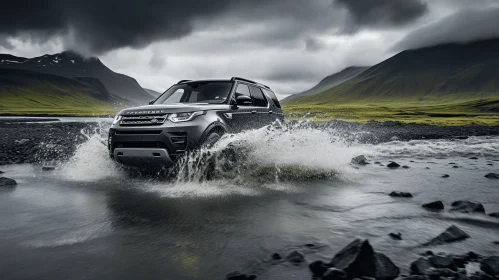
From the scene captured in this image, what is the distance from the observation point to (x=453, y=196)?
→ 23.6ft

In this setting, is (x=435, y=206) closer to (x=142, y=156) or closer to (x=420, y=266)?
(x=420, y=266)

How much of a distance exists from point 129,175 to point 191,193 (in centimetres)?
266

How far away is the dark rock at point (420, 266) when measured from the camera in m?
3.50

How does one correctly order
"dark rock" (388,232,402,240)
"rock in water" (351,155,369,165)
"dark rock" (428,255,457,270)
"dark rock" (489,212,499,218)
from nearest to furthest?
"dark rock" (428,255,457,270)
"dark rock" (388,232,402,240)
"dark rock" (489,212,499,218)
"rock in water" (351,155,369,165)

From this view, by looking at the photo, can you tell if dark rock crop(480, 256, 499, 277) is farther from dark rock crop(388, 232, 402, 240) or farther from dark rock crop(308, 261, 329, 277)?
dark rock crop(308, 261, 329, 277)

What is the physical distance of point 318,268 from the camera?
3531mm

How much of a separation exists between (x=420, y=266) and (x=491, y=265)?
707 mm

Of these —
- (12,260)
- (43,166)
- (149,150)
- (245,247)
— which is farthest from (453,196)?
(43,166)

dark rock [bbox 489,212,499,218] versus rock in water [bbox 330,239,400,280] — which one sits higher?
rock in water [bbox 330,239,400,280]

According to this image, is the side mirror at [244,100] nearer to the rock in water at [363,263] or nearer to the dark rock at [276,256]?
the dark rock at [276,256]

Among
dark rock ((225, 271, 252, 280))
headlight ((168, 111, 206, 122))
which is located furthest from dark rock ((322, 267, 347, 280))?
headlight ((168, 111, 206, 122))

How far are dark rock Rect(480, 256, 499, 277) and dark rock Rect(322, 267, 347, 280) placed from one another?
146 cm

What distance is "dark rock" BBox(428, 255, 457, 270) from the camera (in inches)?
142

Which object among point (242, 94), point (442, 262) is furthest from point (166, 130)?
point (442, 262)
